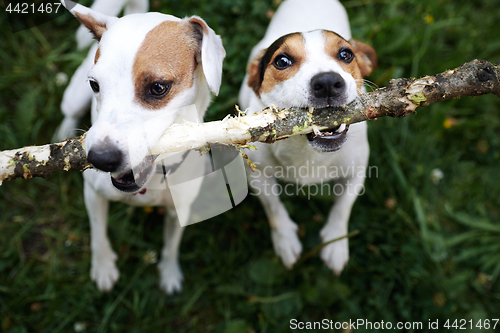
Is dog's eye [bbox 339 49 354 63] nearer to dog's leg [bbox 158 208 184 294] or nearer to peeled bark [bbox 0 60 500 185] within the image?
peeled bark [bbox 0 60 500 185]

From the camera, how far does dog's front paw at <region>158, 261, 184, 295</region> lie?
3576 mm

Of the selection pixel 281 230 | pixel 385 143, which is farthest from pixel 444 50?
pixel 281 230

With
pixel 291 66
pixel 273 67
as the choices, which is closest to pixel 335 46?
pixel 291 66

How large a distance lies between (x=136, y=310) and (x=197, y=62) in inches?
100

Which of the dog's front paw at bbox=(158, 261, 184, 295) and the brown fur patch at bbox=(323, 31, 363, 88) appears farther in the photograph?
the dog's front paw at bbox=(158, 261, 184, 295)

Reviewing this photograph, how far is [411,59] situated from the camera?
14.4ft

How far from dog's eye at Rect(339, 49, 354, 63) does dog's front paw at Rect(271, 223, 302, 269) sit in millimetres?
1591

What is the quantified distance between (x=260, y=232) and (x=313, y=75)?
217cm

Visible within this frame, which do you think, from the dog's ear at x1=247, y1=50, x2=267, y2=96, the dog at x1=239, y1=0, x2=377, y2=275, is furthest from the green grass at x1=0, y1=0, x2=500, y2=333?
the dog's ear at x1=247, y1=50, x2=267, y2=96

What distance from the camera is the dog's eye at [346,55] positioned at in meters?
2.54

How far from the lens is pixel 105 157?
183cm

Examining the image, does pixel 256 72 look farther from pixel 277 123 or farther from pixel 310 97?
pixel 277 123

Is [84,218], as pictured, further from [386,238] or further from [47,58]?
[386,238]

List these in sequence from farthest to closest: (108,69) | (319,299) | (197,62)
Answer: (319,299)
(197,62)
(108,69)
